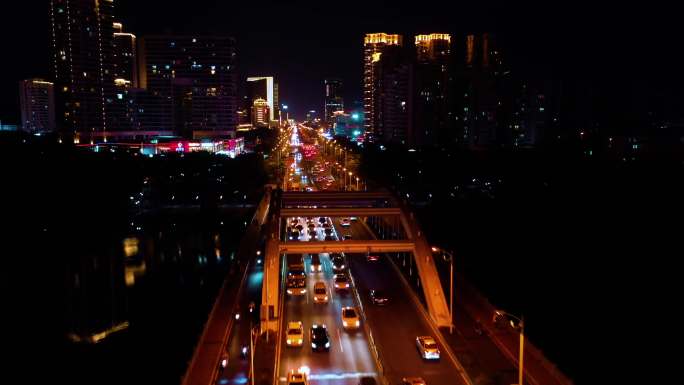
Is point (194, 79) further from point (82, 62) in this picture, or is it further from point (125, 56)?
point (125, 56)

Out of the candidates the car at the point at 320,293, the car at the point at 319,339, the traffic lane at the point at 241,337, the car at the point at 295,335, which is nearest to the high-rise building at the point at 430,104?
the car at the point at 320,293

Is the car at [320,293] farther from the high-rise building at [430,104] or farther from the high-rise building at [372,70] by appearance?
the high-rise building at [372,70]

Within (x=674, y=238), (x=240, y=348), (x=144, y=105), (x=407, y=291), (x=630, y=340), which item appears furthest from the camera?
(x=144, y=105)

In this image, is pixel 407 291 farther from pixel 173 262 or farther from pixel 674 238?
pixel 674 238

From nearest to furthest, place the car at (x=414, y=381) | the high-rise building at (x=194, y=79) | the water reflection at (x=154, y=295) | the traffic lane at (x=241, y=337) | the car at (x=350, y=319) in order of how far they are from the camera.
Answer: the car at (x=414, y=381)
the traffic lane at (x=241, y=337)
the car at (x=350, y=319)
the water reflection at (x=154, y=295)
the high-rise building at (x=194, y=79)

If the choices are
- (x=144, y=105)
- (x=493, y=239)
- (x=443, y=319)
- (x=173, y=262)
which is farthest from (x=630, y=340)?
(x=144, y=105)
